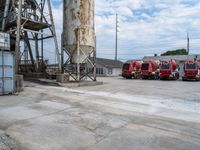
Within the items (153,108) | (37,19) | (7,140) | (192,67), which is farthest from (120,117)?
(192,67)

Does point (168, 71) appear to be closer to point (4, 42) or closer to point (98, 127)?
point (4, 42)

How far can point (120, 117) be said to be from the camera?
312 inches

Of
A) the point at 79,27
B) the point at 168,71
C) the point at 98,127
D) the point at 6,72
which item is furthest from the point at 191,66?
the point at 98,127

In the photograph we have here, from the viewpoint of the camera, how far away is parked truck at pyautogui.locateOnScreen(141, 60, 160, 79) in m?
30.4

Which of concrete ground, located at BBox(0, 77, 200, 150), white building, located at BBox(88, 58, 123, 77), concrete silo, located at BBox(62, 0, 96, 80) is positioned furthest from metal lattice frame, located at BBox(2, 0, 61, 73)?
white building, located at BBox(88, 58, 123, 77)

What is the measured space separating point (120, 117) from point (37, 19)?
17.6 meters

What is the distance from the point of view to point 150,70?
3034cm

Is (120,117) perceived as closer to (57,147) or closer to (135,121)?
(135,121)

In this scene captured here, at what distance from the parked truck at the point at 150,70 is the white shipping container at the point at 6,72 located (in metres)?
20.8

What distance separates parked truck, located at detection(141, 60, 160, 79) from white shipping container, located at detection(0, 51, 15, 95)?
68.2ft

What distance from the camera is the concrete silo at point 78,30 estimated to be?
19.4 meters

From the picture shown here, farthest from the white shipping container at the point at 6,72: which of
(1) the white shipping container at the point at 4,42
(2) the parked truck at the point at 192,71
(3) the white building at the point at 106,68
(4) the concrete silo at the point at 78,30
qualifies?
(3) the white building at the point at 106,68

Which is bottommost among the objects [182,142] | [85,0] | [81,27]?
[182,142]

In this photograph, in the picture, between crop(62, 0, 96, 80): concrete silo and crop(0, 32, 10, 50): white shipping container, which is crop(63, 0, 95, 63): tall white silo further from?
crop(0, 32, 10, 50): white shipping container
